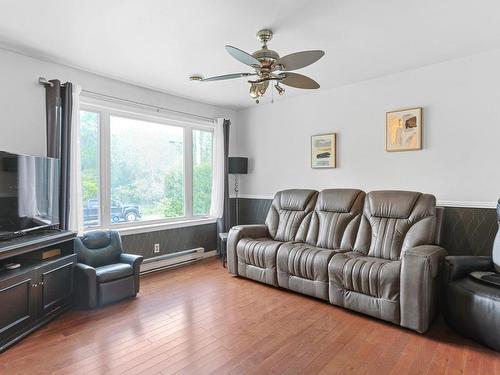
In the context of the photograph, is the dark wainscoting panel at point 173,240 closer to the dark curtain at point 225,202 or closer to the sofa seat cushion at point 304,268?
the dark curtain at point 225,202

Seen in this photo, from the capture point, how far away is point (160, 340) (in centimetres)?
240

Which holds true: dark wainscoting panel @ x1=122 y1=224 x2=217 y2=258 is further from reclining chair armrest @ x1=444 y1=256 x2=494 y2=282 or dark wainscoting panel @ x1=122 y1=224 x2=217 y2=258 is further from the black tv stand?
reclining chair armrest @ x1=444 y1=256 x2=494 y2=282

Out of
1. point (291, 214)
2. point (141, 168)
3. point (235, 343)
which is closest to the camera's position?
point (235, 343)

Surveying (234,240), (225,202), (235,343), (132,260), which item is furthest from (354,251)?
(132,260)

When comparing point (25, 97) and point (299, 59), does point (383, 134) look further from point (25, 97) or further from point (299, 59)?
point (25, 97)

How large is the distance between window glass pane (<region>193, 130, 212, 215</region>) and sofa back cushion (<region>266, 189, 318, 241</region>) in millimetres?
1273

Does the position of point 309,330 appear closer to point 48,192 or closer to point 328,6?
point 328,6

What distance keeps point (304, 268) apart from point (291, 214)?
3.33 ft

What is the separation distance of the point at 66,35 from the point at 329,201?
322 centimetres

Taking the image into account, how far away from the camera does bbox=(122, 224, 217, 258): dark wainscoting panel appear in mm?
4043

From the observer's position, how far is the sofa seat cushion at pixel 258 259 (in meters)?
3.55

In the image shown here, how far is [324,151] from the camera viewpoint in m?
4.34

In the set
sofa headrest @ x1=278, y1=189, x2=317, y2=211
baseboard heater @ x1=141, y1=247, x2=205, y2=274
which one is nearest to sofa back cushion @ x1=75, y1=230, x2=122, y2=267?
baseboard heater @ x1=141, y1=247, x2=205, y2=274

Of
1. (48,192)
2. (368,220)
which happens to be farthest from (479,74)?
(48,192)
